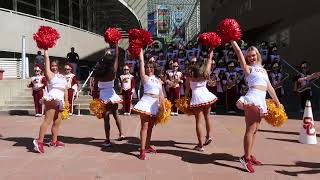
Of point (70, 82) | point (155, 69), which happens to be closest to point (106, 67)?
point (155, 69)

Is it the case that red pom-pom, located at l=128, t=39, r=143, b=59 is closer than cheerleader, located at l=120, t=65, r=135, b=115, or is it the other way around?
red pom-pom, located at l=128, t=39, r=143, b=59

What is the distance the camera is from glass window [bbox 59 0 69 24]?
102 ft

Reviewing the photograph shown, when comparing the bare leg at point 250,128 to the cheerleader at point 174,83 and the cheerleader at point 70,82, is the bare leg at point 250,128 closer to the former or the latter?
the cheerleader at point 174,83

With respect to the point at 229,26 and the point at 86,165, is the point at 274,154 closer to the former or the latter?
the point at 229,26

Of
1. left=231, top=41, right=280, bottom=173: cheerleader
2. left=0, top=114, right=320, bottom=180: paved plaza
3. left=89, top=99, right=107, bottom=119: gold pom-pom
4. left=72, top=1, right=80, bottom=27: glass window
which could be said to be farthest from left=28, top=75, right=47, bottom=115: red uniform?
left=72, top=1, right=80, bottom=27: glass window

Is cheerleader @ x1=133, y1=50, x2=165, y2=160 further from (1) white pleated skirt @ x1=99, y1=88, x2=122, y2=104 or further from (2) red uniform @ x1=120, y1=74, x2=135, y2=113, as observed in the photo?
(2) red uniform @ x1=120, y1=74, x2=135, y2=113

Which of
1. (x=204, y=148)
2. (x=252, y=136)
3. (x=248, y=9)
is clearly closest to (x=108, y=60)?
(x=204, y=148)

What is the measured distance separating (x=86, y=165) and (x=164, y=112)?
1.60 metres

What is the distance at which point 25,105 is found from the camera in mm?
17594

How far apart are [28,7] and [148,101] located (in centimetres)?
1902

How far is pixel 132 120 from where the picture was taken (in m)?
14.2

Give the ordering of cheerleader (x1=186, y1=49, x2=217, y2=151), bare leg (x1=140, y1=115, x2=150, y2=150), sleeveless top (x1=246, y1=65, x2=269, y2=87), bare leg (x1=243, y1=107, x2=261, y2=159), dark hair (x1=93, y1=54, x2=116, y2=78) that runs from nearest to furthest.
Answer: bare leg (x1=243, y1=107, x2=261, y2=159) < sleeveless top (x1=246, y1=65, x2=269, y2=87) < bare leg (x1=140, y1=115, x2=150, y2=150) < cheerleader (x1=186, y1=49, x2=217, y2=151) < dark hair (x1=93, y1=54, x2=116, y2=78)

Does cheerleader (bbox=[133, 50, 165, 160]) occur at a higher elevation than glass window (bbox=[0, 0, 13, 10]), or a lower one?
lower

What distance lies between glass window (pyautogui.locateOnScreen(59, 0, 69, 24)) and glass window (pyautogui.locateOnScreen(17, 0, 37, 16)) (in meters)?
4.20
